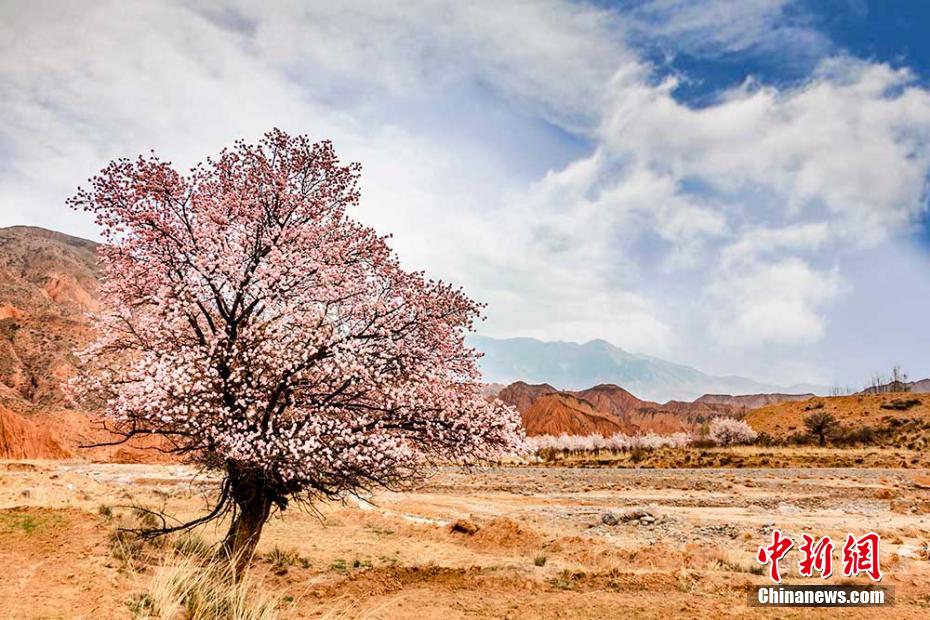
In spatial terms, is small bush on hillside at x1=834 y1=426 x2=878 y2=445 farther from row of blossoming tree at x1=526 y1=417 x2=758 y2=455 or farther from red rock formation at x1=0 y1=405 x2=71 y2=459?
red rock formation at x1=0 y1=405 x2=71 y2=459

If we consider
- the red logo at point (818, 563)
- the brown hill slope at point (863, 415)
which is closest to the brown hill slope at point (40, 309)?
the red logo at point (818, 563)

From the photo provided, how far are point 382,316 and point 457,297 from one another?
1.46 meters

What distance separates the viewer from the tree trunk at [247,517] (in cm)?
1184

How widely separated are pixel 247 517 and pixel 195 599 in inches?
101

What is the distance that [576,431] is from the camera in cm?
14600

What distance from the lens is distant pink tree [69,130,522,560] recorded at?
1041 cm

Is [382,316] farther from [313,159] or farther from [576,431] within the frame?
[576,431]

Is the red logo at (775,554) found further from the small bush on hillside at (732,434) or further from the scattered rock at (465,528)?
the small bush on hillside at (732,434)

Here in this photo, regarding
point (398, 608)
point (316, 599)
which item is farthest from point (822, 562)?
point (316, 599)

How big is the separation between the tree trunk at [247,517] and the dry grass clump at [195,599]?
Answer: 1.04 meters

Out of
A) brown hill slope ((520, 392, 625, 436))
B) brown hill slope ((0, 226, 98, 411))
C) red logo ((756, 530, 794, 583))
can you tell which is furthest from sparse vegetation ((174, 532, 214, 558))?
brown hill slope ((520, 392, 625, 436))

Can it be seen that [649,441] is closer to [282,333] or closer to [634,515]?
[634,515]

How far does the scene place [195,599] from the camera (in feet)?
31.2

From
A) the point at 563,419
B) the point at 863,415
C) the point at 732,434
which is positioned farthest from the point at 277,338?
the point at 563,419
